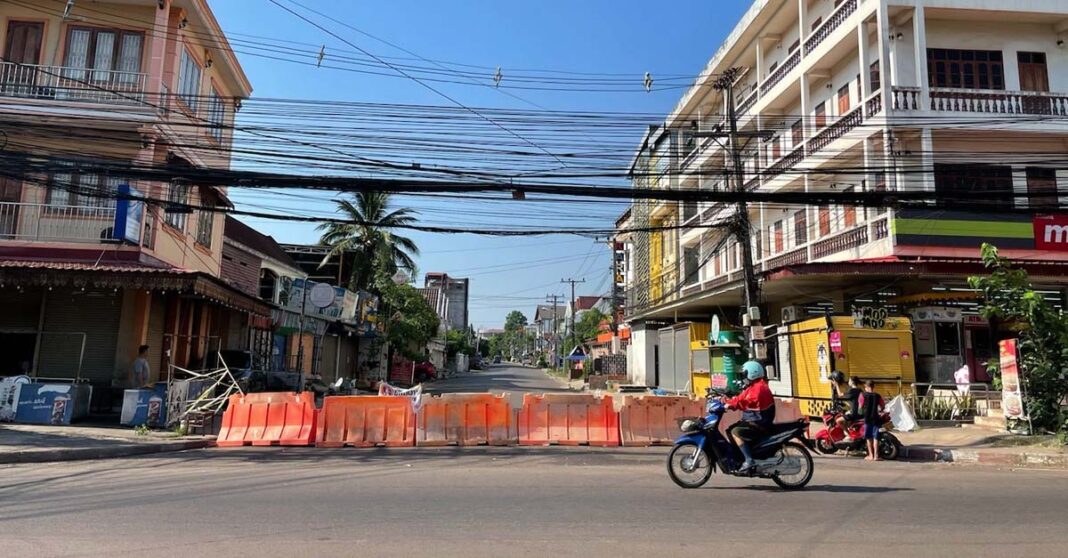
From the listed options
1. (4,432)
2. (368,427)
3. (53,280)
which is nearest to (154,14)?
(53,280)

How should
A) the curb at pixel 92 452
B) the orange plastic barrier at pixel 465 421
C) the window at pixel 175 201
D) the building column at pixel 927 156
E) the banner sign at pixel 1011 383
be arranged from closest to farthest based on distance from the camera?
1. the curb at pixel 92 452
2. the orange plastic barrier at pixel 465 421
3. the banner sign at pixel 1011 383
4. the window at pixel 175 201
5. the building column at pixel 927 156

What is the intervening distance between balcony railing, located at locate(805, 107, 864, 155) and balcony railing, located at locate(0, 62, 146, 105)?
19875 millimetres

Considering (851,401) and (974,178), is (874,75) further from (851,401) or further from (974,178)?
(851,401)

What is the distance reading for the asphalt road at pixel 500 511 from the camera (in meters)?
5.51

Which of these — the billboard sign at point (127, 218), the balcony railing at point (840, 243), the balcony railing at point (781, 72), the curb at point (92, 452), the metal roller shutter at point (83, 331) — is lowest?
the curb at point (92, 452)

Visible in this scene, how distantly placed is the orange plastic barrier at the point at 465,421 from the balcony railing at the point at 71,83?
1152 centimetres

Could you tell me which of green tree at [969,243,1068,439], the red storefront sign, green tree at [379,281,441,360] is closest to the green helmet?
green tree at [969,243,1068,439]

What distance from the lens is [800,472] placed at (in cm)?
837

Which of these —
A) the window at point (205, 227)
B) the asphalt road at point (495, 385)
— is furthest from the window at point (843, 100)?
the window at point (205, 227)

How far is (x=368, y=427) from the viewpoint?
1254 cm

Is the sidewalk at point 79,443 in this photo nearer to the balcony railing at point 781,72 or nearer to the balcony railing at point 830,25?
the balcony railing at point 830,25

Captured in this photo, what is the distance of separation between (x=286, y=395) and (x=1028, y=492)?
38.7 feet

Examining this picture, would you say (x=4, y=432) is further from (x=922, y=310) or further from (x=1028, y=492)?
(x=922, y=310)

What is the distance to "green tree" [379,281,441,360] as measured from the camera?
38.0 metres
